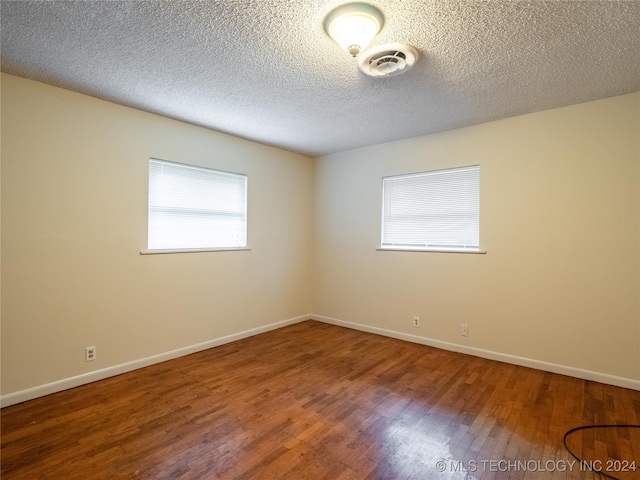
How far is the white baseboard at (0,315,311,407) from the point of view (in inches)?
95.7

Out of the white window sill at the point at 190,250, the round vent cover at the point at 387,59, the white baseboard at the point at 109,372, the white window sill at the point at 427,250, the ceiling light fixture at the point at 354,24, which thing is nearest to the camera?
the ceiling light fixture at the point at 354,24

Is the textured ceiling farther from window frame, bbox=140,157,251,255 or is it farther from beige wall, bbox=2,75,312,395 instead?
window frame, bbox=140,157,251,255

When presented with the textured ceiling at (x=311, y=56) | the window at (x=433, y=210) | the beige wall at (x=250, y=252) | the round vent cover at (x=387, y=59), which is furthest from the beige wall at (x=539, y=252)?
the round vent cover at (x=387, y=59)

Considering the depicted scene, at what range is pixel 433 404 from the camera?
8.02 feet

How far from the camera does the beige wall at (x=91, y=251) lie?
2.45m

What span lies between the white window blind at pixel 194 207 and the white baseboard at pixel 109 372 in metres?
1.14

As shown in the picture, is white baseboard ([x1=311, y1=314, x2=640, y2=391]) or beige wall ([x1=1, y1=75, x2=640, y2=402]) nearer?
beige wall ([x1=1, y1=75, x2=640, y2=402])

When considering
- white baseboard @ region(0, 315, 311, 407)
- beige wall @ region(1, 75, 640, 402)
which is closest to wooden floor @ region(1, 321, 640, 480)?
white baseboard @ region(0, 315, 311, 407)

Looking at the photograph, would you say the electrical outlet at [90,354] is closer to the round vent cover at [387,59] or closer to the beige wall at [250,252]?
the beige wall at [250,252]

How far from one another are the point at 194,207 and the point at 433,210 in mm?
2872

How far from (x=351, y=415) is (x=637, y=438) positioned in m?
1.86

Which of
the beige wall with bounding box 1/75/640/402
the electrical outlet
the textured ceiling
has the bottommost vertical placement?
the electrical outlet

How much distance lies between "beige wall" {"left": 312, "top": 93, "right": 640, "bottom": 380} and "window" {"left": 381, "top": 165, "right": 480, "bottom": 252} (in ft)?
0.37

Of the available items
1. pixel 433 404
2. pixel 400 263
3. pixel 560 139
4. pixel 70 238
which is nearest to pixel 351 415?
pixel 433 404
